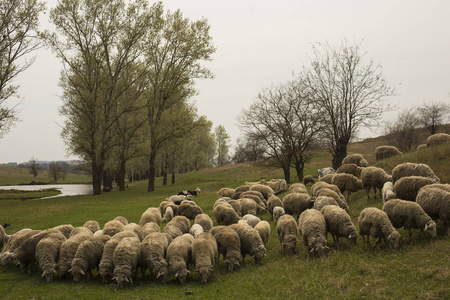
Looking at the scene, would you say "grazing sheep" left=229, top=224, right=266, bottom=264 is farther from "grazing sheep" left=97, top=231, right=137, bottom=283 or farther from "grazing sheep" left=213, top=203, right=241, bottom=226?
"grazing sheep" left=97, top=231, right=137, bottom=283

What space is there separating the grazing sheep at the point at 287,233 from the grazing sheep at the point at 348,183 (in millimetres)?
6204

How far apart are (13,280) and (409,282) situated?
33.0 ft

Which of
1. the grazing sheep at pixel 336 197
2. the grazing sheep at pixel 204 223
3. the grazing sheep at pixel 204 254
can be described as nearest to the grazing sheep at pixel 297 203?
the grazing sheep at pixel 336 197

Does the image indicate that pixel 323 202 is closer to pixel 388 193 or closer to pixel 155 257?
pixel 388 193

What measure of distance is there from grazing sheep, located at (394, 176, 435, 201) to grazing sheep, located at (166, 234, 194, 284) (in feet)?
25.5

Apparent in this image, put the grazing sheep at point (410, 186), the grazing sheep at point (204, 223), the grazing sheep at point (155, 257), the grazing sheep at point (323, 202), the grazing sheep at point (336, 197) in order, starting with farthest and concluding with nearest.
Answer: the grazing sheep at point (336, 197)
the grazing sheep at point (204, 223)
the grazing sheep at point (323, 202)
the grazing sheep at point (410, 186)
the grazing sheep at point (155, 257)

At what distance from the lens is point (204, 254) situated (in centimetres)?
792

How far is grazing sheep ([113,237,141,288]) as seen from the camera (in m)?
7.56

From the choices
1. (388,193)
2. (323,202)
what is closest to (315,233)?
(323,202)

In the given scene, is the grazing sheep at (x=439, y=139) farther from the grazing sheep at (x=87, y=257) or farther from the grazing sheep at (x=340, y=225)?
the grazing sheep at (x=87, y=257)

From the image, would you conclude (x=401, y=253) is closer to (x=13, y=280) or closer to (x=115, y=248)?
(x=115, y=248)

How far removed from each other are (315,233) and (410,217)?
8.67 feet

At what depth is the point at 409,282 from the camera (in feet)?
20.8

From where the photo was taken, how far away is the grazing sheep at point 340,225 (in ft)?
29.0
